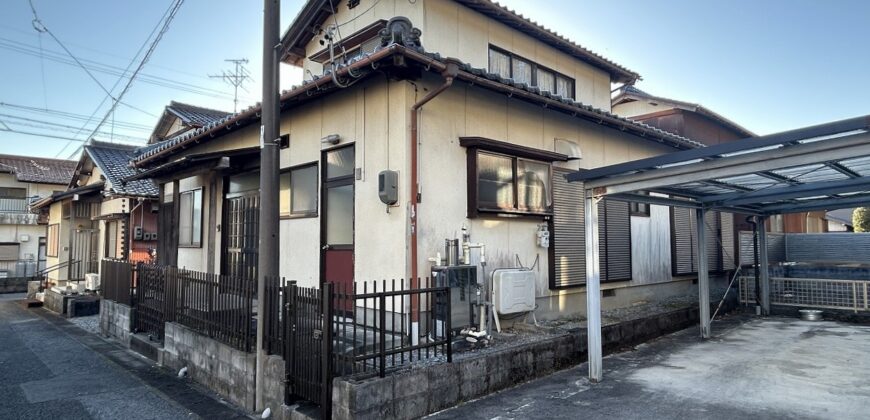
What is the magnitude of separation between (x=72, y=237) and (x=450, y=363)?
16.9 m

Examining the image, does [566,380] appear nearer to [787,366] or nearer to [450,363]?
[450,363]

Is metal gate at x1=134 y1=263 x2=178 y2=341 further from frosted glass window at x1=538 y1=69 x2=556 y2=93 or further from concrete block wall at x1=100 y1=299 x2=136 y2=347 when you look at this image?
frosted glass window at x1=538 y1=69 x2=556 y2=93

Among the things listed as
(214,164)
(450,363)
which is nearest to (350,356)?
(450,363)

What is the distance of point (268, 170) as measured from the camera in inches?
194

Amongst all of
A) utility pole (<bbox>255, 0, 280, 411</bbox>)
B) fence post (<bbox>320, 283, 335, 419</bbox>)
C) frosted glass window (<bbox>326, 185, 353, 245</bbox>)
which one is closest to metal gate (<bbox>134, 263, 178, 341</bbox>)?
frosted glass window (<bbox>326, 185, 353, 245</bbox>)

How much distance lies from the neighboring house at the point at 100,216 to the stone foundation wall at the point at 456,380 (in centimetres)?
1156

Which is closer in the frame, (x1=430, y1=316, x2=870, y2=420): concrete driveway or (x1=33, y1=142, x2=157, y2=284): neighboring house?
(x1=430, y1=316, x2=870, y2=420): concrete driveway

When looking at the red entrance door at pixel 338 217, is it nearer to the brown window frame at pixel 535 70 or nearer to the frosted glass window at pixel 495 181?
the frosted glass window at pixel 495 181

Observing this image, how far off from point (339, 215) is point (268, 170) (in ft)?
5.89

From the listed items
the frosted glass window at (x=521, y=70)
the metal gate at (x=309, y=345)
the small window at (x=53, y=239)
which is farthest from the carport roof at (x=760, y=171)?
the small window at (x=53, y=239)

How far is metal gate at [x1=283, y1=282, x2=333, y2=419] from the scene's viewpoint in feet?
13.1

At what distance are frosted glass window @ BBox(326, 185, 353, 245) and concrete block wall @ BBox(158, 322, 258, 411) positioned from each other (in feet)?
6.44

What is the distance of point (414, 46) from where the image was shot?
16.6 feet

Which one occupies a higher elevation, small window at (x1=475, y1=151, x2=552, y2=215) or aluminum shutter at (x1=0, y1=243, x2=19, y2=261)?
small window at (x1=475, y1=151, x2=552, y2=215)
